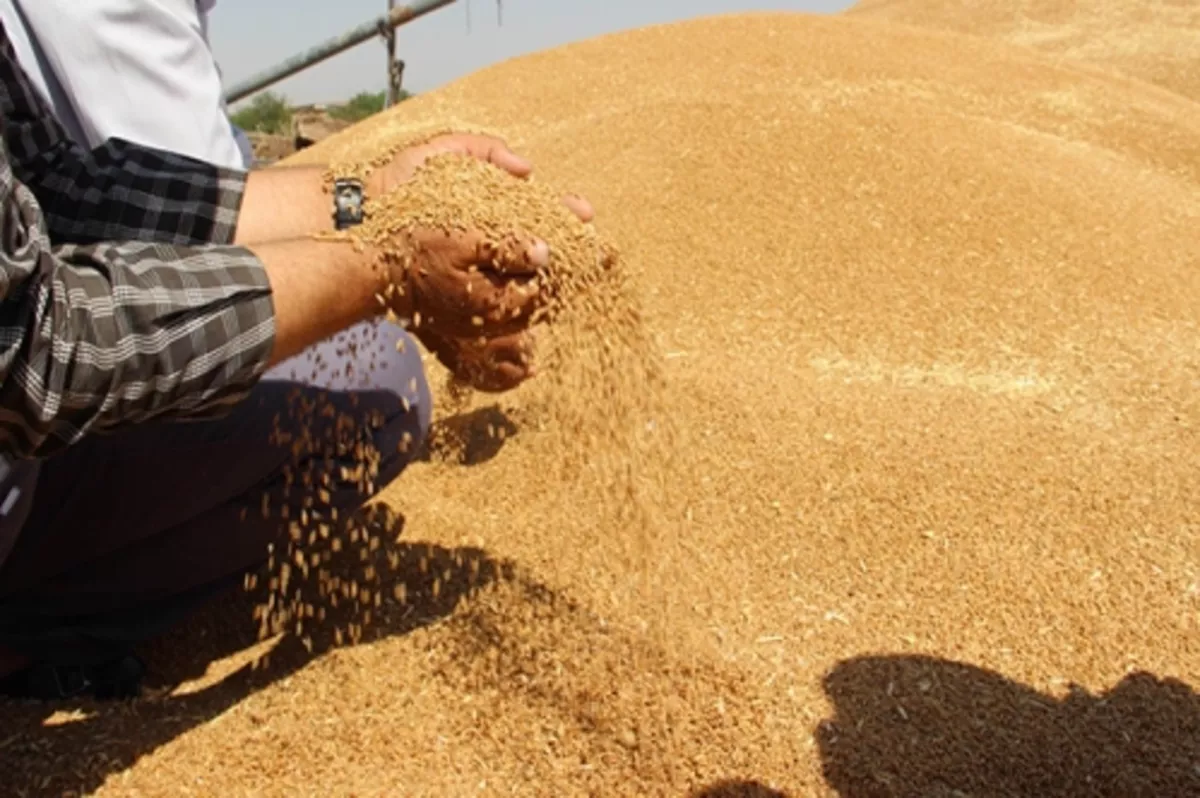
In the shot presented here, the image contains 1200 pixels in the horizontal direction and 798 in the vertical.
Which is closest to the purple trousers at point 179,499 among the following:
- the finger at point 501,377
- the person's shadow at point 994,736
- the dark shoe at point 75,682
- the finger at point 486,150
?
the dark shoe at point 75,682

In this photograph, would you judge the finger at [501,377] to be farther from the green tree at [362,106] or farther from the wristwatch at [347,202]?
the green tree at [362,106]

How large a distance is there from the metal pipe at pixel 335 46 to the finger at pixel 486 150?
5.60 m

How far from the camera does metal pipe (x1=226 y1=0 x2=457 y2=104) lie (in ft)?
24.7

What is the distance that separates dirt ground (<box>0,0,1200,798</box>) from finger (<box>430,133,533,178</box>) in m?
0.57

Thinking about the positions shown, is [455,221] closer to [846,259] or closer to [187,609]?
[187,609]

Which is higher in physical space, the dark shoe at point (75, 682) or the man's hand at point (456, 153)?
the man's hand at point (456, 153)

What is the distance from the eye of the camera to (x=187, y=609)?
8.01ft

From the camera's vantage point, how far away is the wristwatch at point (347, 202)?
205 cm

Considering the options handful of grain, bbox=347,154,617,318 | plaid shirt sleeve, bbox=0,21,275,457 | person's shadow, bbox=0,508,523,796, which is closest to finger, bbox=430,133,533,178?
handful of grain, bbox=347,154,617,318

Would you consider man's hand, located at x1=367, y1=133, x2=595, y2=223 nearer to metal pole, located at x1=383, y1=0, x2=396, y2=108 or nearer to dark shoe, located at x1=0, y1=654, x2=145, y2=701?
dark shoe, located at x1=0, y1=654, x2=145, y2=701

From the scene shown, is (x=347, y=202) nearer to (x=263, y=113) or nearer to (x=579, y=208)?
(x=579, y=208)

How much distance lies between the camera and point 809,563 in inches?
104

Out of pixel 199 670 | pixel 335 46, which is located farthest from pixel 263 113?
pixel 199 670

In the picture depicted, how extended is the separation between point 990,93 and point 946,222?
3.05 meters
